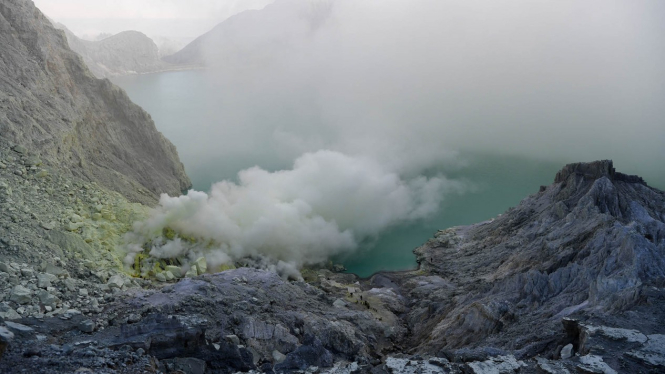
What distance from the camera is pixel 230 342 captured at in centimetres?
1842

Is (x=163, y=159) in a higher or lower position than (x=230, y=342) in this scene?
higher

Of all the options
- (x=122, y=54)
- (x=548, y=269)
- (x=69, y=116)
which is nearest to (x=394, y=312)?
(x=548, y=269)

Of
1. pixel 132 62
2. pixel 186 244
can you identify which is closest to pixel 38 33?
pixel 186 244

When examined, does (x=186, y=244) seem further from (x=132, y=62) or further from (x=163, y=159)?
(x=132, y=62)

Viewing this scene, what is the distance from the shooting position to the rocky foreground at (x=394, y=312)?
15852 mm

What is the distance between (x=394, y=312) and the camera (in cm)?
2966

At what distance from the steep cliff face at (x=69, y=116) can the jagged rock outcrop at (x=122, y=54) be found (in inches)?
4509

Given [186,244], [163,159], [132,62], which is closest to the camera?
[186,244]

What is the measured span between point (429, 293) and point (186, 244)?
51.8ft

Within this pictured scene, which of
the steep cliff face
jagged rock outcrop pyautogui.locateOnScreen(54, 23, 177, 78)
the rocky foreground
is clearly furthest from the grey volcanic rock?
jagged rock outcrop pyautogui.locateOnScreen(54, 23, 177, 78)

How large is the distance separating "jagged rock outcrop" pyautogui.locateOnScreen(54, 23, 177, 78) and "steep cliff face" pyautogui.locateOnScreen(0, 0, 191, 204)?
114536mm

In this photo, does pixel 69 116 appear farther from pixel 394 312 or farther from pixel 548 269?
pixel 548 269

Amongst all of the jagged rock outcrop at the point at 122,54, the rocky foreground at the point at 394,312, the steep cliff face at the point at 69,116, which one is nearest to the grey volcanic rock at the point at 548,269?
the rocky foreground at the point at 394,312

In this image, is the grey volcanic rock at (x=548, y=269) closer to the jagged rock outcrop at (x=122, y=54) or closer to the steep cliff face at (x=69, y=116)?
the steep cliff face at (x=69, y=116)
